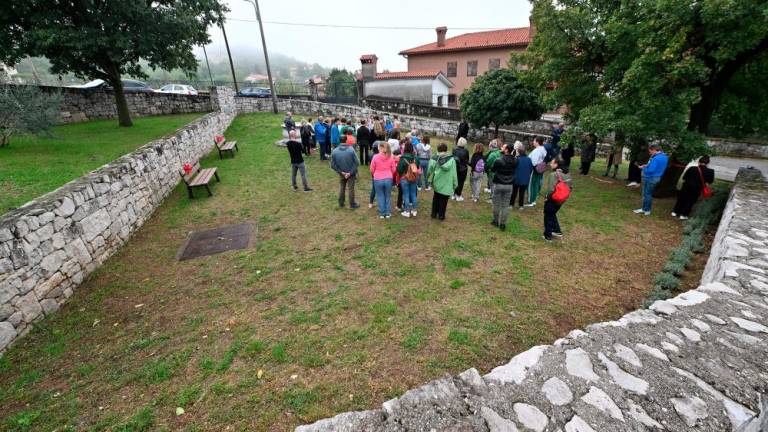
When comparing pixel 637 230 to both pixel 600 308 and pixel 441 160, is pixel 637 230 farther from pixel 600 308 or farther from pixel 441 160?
pixel 441 160

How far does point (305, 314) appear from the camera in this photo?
4.31 meters

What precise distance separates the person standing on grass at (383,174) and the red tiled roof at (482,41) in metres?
32.1

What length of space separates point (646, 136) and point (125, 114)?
1982 centimetres

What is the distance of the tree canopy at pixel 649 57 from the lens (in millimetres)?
6727

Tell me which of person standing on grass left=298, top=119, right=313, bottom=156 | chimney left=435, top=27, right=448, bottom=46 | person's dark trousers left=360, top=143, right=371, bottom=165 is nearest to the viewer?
person's dark trousers left=360, top=143, right=371, bottom=165

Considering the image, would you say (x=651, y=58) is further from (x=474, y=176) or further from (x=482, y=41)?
Result: (x=482, y=41)

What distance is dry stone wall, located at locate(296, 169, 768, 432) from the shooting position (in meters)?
2.34

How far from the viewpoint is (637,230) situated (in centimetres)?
716

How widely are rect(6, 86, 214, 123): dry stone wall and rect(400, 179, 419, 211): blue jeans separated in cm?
1409

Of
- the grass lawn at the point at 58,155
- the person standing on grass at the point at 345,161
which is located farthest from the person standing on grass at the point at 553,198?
the grass lawn at the point at 58,155

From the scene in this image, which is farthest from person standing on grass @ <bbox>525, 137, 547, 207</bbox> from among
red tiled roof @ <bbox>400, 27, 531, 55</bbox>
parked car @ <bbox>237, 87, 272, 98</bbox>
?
red tiled roof @ <bbox>400, 27, 531, 55</bbox>

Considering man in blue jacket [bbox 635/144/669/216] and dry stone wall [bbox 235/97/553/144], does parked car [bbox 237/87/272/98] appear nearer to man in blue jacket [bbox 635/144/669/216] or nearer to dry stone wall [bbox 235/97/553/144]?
dry stone wall [bbox 235/97/553/144]

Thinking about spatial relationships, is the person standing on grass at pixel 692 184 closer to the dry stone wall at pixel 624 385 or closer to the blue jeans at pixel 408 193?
the dry stone wall at pixel 624 385

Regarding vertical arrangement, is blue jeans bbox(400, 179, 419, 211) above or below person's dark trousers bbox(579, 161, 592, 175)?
above
